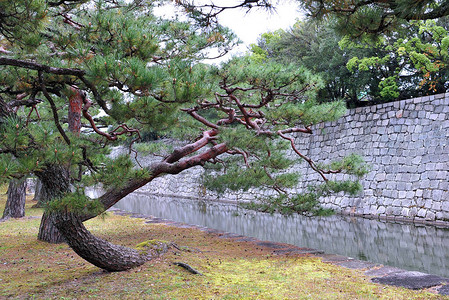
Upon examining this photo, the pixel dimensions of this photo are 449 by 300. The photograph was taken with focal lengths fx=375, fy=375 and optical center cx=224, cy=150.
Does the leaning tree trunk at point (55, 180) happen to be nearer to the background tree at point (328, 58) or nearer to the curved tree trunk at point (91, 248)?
the curved tree trunk at point (91, 248)

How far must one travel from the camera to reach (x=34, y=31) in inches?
87.4

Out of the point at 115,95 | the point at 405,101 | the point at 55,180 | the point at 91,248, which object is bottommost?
the point at 91,248

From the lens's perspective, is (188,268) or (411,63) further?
(411,63)

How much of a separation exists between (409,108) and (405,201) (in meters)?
1.79

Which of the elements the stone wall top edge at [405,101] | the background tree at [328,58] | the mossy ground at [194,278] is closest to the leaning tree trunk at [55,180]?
the mossy ground at [194,278]

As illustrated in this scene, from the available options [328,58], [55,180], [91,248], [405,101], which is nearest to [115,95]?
[55,180]

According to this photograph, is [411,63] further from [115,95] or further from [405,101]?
[115,95]

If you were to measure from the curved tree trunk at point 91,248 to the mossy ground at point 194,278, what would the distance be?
7 centimetres

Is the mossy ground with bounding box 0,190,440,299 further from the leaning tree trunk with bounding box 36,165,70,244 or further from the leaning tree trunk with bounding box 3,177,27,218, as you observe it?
the leaning tree trunk with bounding box 3,177,27,218

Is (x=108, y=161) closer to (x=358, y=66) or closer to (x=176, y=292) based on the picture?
(x=176, y=292)

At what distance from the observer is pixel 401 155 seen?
7.20 meters

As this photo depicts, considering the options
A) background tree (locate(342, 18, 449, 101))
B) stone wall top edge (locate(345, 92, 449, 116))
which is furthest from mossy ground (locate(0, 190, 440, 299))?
background tree (locate(342, 18, 449, 101))

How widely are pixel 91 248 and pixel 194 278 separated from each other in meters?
0.70

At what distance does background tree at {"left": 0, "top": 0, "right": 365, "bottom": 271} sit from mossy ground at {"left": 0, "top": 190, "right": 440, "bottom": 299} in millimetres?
241
